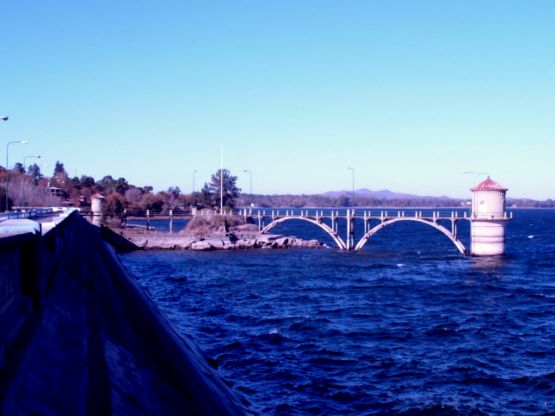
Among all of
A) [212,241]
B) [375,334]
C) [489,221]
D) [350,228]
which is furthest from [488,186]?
[375,334]

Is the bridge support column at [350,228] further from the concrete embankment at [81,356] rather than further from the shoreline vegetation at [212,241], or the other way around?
the concrete embankment at [81,356]

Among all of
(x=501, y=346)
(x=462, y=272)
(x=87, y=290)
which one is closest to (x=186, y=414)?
(x=87, y=290)

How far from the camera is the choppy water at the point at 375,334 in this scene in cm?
1709

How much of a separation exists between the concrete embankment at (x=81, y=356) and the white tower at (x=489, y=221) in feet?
160

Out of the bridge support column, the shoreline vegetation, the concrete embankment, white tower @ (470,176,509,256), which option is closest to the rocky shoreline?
the shoreline vegetation

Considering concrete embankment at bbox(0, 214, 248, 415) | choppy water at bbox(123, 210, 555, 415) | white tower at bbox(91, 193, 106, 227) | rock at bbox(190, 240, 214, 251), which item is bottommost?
choppy water at bbox(123, 210, 555, 415)

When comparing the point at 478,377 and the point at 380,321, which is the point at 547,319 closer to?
the point at 380,321

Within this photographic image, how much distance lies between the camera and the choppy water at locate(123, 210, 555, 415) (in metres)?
17.1

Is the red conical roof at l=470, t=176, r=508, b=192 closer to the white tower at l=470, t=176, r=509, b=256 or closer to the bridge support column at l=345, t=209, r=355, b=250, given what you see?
the white tower at l=470, t=176, r=509, b=256

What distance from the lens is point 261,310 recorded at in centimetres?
3089

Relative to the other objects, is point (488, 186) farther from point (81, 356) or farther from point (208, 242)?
point (81, 356)

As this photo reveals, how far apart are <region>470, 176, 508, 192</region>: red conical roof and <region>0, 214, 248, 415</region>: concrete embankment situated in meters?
50.0

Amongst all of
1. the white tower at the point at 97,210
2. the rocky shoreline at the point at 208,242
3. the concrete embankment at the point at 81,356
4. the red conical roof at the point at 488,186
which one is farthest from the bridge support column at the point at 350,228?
the concrete embankment at the point at 81,356

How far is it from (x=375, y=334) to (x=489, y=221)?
134 ft
